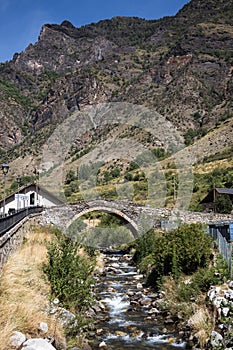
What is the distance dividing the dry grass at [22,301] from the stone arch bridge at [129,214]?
73.6 feet

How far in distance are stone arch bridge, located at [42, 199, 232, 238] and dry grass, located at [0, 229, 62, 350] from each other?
2244 cm

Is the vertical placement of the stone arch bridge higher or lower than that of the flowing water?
higher

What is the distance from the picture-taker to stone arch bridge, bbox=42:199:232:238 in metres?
37.6

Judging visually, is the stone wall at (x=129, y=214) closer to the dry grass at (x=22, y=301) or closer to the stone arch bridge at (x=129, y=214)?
the stone arch bridge at (x=129, y=214)

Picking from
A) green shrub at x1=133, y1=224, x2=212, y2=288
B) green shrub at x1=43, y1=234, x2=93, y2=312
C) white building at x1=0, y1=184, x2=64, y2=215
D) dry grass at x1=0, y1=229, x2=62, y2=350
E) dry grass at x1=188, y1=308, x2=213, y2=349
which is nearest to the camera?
dry grass at x1=0, y1=229, x2=62, y2=350

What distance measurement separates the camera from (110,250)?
3944 cm

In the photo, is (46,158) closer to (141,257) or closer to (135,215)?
(135,215)

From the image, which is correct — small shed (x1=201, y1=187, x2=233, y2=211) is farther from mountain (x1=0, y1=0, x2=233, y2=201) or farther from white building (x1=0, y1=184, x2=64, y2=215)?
mountain (x1=0, y1=0, x2=233, y2=201)

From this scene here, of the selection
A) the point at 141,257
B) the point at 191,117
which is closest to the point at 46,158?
the point at 191,117

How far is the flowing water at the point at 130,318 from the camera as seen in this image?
12.5m

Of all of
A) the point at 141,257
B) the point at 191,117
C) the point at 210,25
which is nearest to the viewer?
the point at 141,257

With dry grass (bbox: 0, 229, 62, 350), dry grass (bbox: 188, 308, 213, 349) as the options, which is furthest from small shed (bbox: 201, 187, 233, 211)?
dry grass (bbox: 188, 308, 213, 349)

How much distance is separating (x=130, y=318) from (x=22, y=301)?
596cm

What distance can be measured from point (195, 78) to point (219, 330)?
125 metres
